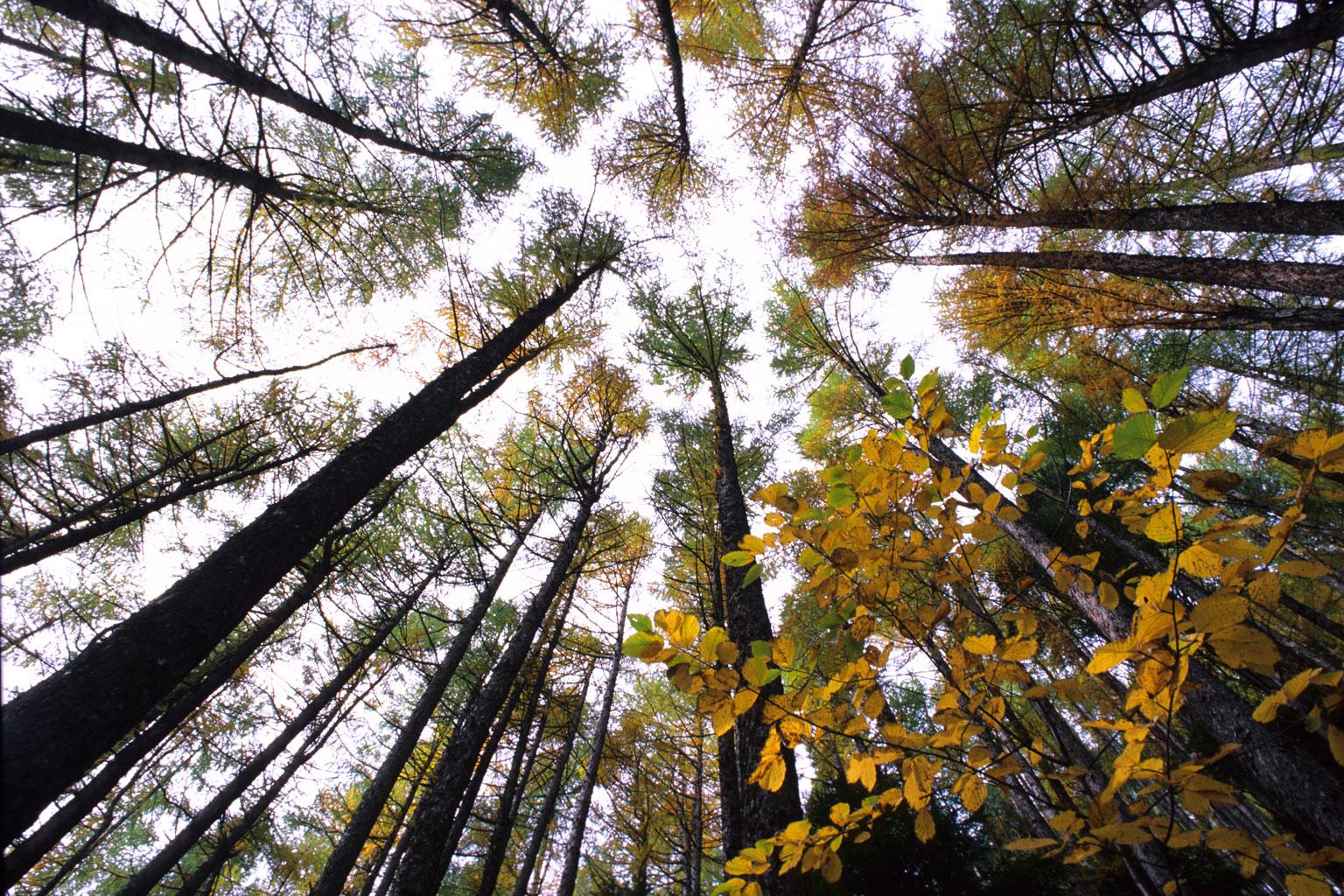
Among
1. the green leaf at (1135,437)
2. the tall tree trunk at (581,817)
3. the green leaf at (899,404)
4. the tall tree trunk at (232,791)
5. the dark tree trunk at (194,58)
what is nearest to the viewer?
the green leaf at (1135,437)

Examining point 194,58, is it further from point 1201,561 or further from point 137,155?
point 1201,561

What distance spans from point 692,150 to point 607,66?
5.38 feet

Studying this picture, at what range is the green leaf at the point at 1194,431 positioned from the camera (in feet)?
3.74

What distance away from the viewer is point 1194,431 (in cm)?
117

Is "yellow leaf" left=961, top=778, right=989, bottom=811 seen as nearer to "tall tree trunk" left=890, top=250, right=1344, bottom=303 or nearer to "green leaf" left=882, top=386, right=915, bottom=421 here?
"green leaf" left=882, top=386, right=915, bottom=421

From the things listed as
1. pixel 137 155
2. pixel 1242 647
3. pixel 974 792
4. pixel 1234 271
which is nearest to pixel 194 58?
pixel 137 155

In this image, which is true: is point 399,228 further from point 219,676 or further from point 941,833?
point 941,833

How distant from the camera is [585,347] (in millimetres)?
7676

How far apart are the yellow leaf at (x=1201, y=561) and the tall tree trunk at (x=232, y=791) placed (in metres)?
5.06

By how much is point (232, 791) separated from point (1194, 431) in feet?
27.8

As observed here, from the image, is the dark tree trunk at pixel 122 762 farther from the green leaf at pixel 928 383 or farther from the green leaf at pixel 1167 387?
the green leaf at pixel 1167 387

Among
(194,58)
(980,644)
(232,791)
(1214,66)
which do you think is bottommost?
(980,644)

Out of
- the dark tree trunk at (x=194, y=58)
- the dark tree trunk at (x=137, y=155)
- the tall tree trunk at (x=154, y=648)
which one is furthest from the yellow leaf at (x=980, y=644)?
the dark tree trunk at (x=137, y=155)

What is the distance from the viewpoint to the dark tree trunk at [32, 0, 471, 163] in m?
2.72
